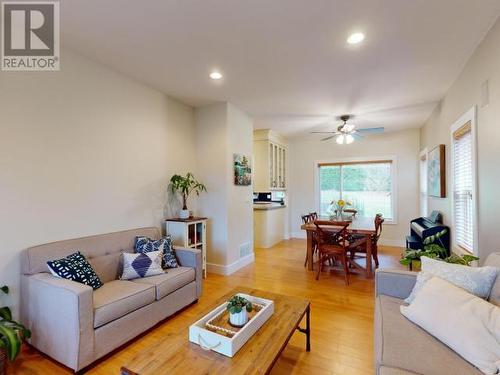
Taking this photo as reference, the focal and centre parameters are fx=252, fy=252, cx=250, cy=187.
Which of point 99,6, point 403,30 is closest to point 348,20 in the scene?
point 403,30

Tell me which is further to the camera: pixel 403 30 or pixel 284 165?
pixel 284 165

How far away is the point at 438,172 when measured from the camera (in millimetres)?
3746

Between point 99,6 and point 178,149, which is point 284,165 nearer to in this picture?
point 178,149

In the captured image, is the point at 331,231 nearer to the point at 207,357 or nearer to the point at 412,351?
the point at 412,351

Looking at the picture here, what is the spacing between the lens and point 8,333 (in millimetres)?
1601

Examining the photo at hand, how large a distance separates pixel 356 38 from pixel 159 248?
2869 millimetres

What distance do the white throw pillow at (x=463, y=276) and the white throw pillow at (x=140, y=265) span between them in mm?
2258

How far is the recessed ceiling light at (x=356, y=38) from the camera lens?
2219 millimetres

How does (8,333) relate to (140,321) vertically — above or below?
above

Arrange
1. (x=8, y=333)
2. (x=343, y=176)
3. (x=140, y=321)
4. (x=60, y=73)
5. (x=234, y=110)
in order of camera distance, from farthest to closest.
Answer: (x=343, y=176)
(x=234, y=110)
(x=60, y=73)
(x=140, y=321)
(x=8, y=333)

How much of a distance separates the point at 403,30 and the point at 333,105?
1.88m

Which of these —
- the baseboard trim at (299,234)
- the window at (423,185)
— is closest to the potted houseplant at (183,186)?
the baseboard trim at (299,234)

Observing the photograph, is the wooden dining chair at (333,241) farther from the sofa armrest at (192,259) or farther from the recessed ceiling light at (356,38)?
the recessed ceiling light at (356,38)

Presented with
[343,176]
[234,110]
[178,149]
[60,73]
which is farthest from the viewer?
[343,176]
